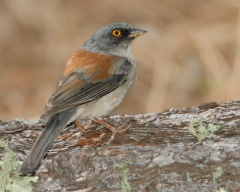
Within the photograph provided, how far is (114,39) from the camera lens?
22.3 ft

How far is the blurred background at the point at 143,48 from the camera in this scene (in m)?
9.38

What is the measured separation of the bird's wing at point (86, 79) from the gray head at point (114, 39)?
0.19m

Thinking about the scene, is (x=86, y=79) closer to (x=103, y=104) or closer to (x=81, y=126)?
(x=103, y=104)

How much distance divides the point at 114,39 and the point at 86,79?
0.92 meters

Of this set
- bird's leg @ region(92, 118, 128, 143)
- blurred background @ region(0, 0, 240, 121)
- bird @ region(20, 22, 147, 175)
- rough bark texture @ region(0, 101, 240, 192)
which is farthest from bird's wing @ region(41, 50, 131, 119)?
blurred background @ region(0, 0, 240, 121)

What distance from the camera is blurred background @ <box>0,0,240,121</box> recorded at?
369 inches

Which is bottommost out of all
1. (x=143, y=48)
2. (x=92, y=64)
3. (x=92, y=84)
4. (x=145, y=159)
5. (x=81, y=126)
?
(x=145, y=159)

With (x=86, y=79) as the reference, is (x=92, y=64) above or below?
above

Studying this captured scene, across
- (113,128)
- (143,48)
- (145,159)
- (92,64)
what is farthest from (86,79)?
(143,48)

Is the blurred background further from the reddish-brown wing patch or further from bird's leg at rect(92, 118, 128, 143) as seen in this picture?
bird's leg at rect(92, 118, 128, 143)

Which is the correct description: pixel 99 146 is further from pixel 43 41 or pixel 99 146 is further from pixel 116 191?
pixel 43 41

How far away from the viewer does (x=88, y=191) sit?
4629 mm

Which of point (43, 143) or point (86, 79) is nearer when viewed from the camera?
point (43, 143)

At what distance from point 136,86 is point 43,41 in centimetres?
169
